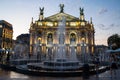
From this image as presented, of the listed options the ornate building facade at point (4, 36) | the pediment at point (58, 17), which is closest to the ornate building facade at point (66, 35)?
the pediment at point (58, 17)

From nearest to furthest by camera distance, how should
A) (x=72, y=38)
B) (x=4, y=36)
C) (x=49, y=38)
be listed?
1. (x=49, y=38)
2. (x=72, y=38)
3. (x=4, y=36)

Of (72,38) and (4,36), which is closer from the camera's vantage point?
(72,38)

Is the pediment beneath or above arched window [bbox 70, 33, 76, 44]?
above

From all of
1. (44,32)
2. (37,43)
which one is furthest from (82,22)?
(37,43)

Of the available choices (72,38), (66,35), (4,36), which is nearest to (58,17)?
(66,35)

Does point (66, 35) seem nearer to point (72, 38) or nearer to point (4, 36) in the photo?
point (72, 38)

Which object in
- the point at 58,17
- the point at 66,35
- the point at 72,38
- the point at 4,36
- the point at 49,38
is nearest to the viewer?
the point at 66,35

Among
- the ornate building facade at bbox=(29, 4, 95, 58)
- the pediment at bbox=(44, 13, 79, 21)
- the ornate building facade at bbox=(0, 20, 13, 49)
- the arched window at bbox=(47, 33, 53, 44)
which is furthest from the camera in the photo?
the ornate building facade at bbox=(0, 20, 13, 49)

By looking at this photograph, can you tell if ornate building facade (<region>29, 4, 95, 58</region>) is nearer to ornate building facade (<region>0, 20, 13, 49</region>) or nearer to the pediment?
the pediment

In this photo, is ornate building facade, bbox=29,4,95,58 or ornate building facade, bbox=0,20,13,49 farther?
ornate building facade, bbox=0,20,13,49

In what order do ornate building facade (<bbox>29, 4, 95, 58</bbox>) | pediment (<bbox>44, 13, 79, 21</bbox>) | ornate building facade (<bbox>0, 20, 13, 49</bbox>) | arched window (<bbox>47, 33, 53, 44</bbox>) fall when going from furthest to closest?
ornate building facade (<bbox>0, 20, 13, 49</bbox>) → pediment (<bbox>44, 13, 79, 21</bbox>) → arched window (<bbox>47, 33, 53, 44</bbox>) → ornate building facade (<bbox>29, 4, 95, 58</bbox>)

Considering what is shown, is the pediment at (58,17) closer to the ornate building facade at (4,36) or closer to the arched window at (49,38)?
the arched window at (49,38)

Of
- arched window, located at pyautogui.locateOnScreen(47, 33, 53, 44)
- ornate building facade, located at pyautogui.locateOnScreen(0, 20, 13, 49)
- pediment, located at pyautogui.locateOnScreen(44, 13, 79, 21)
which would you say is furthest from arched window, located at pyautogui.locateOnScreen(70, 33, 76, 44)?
ornate building facade, located at pyautogui.locateOnScreen(0, 20, 13, 49)

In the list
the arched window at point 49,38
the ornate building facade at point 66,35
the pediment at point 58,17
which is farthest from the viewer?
the pediment at point 58,17
